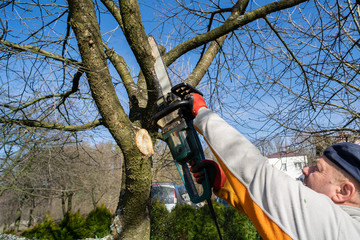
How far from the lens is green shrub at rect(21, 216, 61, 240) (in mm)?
5536

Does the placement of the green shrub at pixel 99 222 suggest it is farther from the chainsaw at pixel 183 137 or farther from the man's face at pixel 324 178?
the man's face at pixel 324 178

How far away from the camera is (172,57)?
10.5 feet

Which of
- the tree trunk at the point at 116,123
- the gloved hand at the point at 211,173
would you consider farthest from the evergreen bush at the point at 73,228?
the gloved hand at the point at 211,173

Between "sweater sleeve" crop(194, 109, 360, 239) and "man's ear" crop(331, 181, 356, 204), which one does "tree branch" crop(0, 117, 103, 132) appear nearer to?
"sweater sleeve" crop(194, 109, 360, 239)

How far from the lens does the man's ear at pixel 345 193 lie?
3.66ft

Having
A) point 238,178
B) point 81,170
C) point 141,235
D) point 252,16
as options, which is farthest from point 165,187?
point 81,170

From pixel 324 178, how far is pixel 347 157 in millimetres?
144

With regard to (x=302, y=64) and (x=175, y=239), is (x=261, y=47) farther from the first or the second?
(x=175, y=239)

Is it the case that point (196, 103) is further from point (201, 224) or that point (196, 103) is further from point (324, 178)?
point (201, 224)

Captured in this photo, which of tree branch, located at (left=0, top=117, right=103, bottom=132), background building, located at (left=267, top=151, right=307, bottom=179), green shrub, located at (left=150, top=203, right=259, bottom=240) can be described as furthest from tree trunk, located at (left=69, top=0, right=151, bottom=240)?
Result: green shrub, located at (left=150, top=203, right=259, bottom=240)

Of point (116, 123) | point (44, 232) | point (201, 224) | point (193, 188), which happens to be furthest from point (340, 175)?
point (44, 232)

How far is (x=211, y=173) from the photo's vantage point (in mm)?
1573

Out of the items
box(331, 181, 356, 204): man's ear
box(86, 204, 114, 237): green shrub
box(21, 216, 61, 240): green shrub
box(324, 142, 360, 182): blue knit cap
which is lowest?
box(86, 204, 114, 237): green shrub

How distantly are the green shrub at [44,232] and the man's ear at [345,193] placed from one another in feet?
19.9
